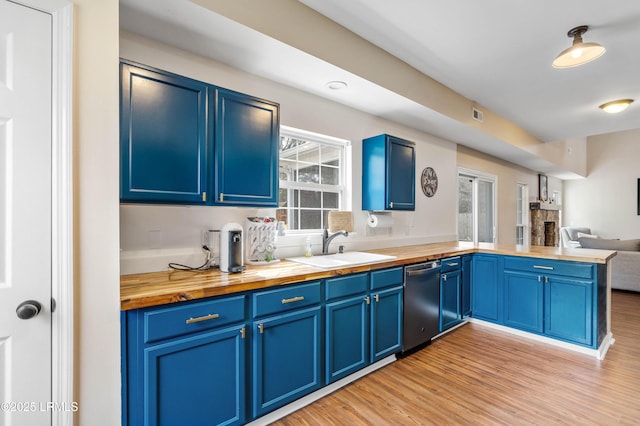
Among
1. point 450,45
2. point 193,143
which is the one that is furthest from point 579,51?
point 193,143

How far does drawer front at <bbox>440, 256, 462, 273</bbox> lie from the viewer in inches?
125

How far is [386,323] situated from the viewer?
8.42ft

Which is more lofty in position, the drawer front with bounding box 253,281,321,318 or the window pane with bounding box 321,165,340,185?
the window pane with bounding box 321,165,340,185

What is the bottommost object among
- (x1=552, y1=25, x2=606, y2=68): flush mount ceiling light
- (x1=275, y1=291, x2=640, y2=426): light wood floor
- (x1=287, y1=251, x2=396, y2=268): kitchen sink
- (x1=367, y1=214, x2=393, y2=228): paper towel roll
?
(x1=275, y1=291, x2=640, y2=426): light wood floor

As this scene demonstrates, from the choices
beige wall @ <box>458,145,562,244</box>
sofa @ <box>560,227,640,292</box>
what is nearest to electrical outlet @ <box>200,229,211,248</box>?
beige wall @ <box>458,145,562,244</box>

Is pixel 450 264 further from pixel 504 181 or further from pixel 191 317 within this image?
pixel 504 181

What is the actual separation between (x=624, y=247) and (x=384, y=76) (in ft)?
18.5

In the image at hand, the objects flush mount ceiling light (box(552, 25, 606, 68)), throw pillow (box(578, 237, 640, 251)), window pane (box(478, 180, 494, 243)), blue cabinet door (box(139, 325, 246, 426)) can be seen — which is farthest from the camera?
window pane (box(478, 180, 494, 243))

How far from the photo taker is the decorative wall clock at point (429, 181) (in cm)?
409

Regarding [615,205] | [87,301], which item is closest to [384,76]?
[87,301]

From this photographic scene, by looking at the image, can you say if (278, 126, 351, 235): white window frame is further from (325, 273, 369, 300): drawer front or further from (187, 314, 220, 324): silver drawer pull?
(187, 314, 220, 324): silver drawer pull

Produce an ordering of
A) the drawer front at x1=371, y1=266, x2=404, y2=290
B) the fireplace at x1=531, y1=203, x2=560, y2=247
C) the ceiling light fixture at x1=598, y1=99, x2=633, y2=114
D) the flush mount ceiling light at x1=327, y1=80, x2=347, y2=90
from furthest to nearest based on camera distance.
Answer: the fireplace at x1=531, y1=203, x2=560, y2=247 → the ceiling light fixture at x1=598, y1=99, x2=633, y2=114 → the flush mount ceiling light at x1=327, y1=80, x2=347, y2=90 → the drawer front at x1=371, y1=266, x2=404, y2=290

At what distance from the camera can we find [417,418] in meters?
1.97

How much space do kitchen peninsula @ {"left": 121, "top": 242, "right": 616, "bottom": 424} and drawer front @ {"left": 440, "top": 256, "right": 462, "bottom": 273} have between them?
90 millimetres
